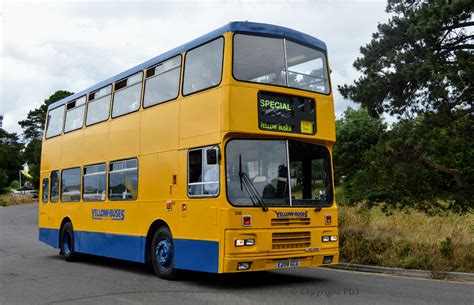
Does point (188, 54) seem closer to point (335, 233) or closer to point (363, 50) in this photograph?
point (335, 233)

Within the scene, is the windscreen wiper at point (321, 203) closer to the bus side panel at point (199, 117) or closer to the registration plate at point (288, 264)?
the registration plate at point (288, 264)

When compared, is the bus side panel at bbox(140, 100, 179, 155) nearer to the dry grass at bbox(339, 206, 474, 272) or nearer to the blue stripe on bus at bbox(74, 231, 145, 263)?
the blue stripe on bus at bbox(74, 231, 145, 263)

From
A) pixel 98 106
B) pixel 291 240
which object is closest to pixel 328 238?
pixel 291 240

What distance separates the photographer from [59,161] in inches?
658

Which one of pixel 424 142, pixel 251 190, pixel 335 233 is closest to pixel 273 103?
pixel 251 190

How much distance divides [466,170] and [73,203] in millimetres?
19122

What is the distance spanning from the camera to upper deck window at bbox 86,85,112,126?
565 inches

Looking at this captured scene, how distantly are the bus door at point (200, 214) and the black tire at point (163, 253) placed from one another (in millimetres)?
420

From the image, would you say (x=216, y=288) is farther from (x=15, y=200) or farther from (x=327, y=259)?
(x=15, y=200)

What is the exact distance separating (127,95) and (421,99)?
14.3 metres

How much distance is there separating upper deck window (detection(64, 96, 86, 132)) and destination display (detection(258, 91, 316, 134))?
280 inches

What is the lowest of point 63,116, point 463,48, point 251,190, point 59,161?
point 251,190

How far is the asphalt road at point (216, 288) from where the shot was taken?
29.7 feet

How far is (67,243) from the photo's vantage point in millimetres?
16234
